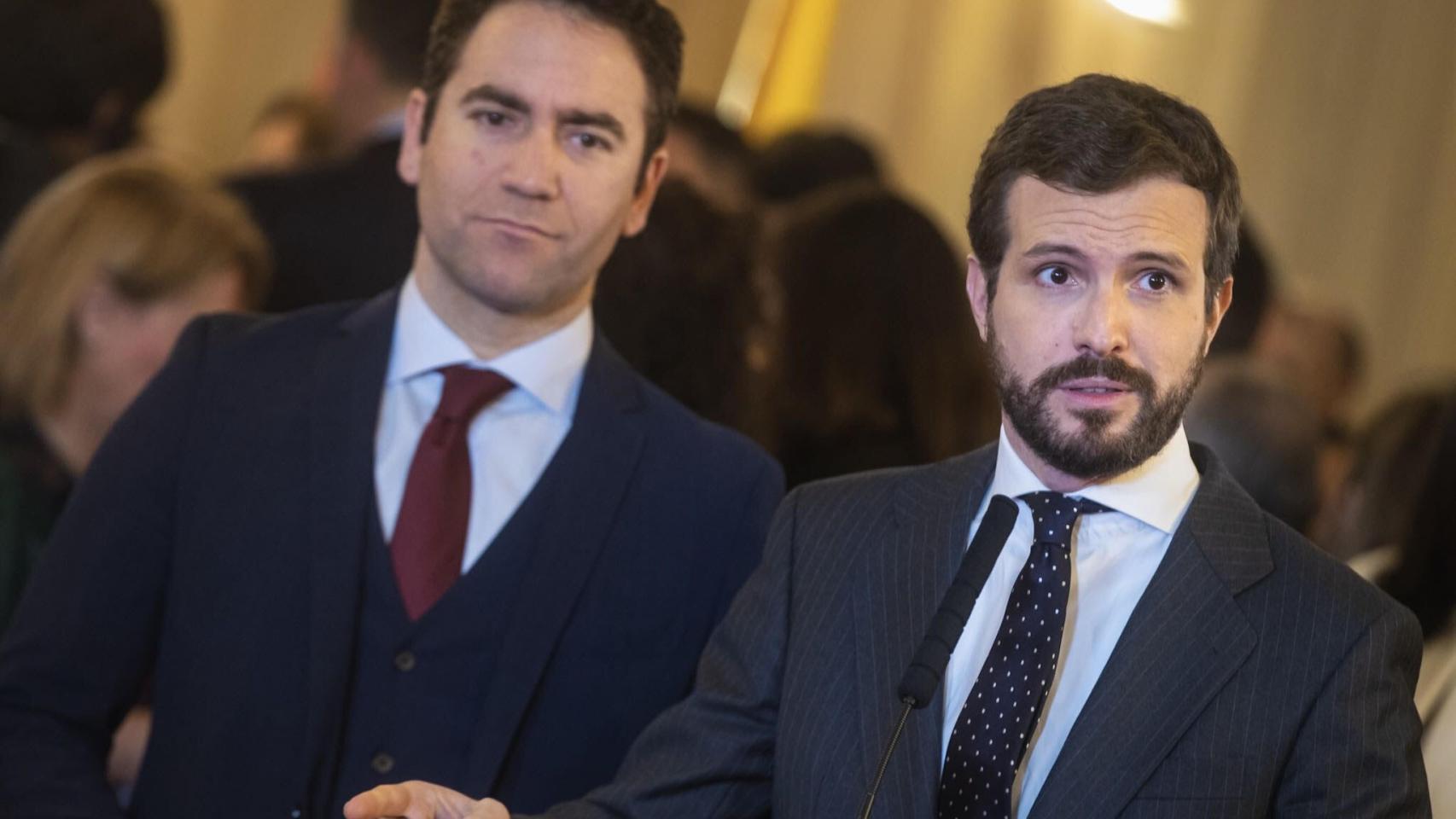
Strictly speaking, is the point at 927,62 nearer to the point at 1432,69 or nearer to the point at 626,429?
the point at 1432,69

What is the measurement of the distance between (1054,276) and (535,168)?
0.68 meters

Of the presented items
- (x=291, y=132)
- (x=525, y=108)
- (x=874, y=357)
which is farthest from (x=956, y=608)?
(x=291, y=132)

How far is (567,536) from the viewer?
229cm

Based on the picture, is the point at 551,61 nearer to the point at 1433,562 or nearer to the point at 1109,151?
the point at 1109,151

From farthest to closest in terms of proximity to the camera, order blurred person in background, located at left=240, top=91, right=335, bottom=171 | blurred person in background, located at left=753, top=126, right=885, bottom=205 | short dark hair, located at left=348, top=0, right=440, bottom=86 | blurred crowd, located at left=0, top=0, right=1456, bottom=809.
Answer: blurred person in background, located at left=240, top=91, right=335, bottom=171 → blurred person in background, located at left=753, top=126, right=885, bottom=205 → short dark hair, located at left=348, top=0, right=440, bottom=86 → blurred crowd, located at left=0, top=0, right=1456, bottom=809

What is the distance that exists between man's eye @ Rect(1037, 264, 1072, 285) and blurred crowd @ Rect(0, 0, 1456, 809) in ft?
3.53

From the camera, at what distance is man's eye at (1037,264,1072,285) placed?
1863mm

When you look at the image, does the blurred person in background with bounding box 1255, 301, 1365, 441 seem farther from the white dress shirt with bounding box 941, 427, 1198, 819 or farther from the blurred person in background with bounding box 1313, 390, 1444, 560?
the white dress shirt with bounding box 941, 427, 1198, 819

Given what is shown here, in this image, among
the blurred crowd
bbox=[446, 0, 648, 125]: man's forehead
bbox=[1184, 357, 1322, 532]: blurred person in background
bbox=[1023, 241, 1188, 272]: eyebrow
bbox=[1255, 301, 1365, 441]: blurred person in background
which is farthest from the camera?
bbox=[1255, 301, 1365, 441]: blurred person in background

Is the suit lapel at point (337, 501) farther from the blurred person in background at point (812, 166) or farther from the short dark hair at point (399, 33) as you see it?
the blurred person in background at point (812, 166)

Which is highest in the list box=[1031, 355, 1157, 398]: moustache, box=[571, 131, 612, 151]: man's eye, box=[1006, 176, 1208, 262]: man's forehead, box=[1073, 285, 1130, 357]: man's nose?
box=[1006, 176, 1208, 262]: man's forehead

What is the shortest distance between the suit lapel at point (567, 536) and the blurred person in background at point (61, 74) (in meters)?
1.88

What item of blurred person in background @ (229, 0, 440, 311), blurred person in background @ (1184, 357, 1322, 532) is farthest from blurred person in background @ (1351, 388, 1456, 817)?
blurred person in background @ (229, 0, 440, 311)

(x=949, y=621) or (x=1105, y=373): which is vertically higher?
(x=1105, y=373)
